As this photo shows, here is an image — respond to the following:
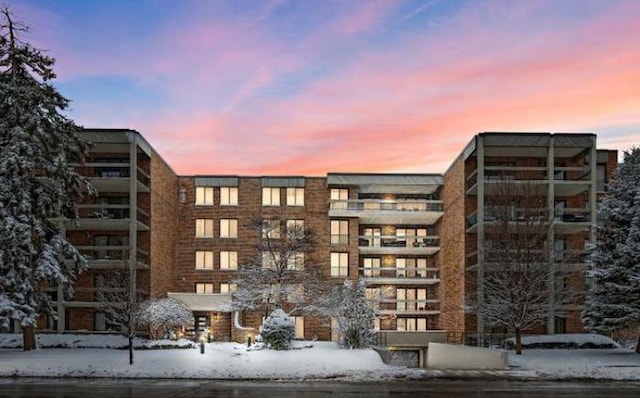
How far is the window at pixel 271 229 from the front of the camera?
1907 inches

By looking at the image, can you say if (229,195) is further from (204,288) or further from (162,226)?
(204,288)

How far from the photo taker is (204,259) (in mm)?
51438

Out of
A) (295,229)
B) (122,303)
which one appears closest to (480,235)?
(295,229)

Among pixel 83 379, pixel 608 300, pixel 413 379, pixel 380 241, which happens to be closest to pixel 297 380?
pixel 413 379

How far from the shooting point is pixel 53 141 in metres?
33.6

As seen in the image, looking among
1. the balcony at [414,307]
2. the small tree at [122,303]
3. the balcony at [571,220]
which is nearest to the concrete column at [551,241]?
the balcony at [571,220]

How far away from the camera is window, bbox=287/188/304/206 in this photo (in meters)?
52.2

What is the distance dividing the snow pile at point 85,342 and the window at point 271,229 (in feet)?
40.6

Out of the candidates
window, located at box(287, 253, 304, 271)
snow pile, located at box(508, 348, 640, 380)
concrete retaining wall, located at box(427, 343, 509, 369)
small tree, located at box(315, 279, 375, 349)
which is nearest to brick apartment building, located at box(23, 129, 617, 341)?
window, located at box(287, 253, 304, 271)

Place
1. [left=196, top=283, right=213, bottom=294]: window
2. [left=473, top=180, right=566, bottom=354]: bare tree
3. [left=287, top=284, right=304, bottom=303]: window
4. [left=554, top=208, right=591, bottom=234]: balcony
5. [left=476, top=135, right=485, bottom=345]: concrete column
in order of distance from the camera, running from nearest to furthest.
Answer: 1. [left=473, top=180, right=566, bottom=354]: bare tree
2. [left=476, top=135, right=485, bottom=345]: concrete column
3. [left=554, top=208, right=591, bottom=234]: balcony
4. [left=287, top=284, right=304, bottom=303]: window
5. [left=196, top=283, right=213, bottom=294]: window

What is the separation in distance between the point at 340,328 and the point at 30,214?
17145 millimetres

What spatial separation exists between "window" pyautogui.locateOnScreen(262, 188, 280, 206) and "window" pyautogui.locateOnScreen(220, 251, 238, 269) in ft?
16.0

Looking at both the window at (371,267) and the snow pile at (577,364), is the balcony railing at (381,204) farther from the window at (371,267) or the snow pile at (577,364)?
the snow pile at (577,364)

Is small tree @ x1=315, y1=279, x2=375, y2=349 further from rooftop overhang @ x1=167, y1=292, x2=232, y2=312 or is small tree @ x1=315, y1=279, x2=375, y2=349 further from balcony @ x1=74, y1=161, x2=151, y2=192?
balcony @ x1=74, y1=161, x2=151, y2=192
